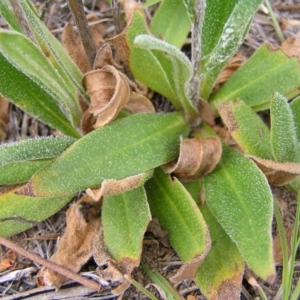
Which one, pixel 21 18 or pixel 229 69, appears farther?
pixel 229 69

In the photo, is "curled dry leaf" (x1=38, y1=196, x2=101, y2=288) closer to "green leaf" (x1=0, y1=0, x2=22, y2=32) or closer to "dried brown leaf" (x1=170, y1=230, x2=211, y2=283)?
"dried brown leaf" (x1=170, y1=230, x2=211, y2=283)

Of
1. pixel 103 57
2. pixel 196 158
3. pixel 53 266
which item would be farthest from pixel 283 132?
pixel 53 266

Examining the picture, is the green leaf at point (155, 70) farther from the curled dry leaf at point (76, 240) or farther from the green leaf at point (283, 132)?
the curled dry leaf at point (76, 240)

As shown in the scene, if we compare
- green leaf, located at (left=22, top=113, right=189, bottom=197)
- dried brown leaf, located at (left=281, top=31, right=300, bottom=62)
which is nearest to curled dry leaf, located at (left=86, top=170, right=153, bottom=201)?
green leaf, located at (left=22, top=113, right=189, bottom=197)

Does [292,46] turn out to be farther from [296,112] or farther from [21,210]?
[21,210]

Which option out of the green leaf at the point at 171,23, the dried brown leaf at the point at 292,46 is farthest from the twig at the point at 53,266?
the dried brown leaf at the point at 292,46
